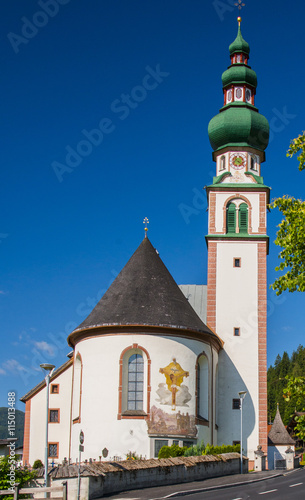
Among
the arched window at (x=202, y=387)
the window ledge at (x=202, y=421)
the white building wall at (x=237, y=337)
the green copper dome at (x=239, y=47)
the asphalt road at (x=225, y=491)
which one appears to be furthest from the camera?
the green copper dome at (x=239, y=47)

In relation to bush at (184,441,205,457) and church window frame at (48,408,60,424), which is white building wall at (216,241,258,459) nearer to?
bush at (184,441,205,457)

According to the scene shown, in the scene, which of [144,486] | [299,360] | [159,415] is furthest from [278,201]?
[299,360]

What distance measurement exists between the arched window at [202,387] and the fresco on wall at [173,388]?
126 cm

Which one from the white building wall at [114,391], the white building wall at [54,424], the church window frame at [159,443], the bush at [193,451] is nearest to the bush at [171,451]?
the bush at [193,451]

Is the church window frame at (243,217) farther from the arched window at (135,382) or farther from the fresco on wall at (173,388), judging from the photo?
the arched window at (135,382)

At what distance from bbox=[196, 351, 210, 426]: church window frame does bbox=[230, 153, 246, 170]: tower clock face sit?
46.2 ft

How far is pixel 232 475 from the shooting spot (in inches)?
1310

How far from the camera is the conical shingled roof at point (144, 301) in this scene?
35875 mm

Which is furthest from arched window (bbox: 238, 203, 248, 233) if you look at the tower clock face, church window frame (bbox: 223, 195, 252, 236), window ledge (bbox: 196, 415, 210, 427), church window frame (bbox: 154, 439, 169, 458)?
church window frame (bbox: 154, 439, 169, 458)

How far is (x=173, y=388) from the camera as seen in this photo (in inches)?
1383

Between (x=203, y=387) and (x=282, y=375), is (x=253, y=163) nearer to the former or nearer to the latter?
(x=203, y=387)

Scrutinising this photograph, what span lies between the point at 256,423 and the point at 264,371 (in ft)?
10.3

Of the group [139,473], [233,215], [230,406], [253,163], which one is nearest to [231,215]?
[233,215]

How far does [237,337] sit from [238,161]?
1171cm
